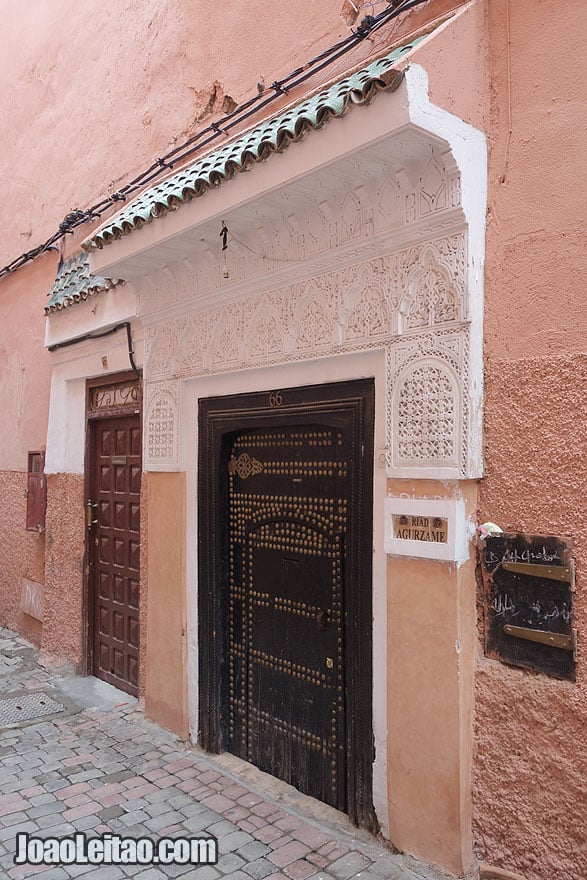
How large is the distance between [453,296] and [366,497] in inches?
37.4

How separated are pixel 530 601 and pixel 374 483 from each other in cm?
83

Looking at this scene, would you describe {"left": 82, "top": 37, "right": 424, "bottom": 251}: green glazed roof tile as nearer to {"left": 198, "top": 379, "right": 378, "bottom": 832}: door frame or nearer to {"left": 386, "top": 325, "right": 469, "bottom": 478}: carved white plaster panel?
{"left": 386, "top": 325, "right": 469, "bottom": 478}: carved white plaster panel

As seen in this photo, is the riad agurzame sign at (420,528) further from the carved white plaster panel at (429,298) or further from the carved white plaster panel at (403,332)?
the carved white plaster panel at (429,298)

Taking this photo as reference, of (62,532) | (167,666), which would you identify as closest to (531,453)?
(167,666)

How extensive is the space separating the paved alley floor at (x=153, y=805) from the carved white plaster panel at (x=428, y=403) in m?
1.60

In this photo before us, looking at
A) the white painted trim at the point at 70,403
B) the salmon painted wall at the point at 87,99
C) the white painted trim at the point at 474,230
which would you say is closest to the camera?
the white painted trim at the point at 474,230

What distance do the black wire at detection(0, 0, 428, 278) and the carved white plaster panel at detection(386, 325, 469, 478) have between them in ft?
5.05

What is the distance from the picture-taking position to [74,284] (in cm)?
547

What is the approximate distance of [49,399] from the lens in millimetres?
6090

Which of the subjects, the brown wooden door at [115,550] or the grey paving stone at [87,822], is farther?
the brown wooden door at [115,550]

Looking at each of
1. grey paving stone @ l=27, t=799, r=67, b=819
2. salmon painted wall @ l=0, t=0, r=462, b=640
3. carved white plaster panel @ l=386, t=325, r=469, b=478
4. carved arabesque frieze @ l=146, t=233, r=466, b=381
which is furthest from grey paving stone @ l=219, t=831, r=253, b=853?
salmon painted wall @ l=0, t=0, r=462, b=640

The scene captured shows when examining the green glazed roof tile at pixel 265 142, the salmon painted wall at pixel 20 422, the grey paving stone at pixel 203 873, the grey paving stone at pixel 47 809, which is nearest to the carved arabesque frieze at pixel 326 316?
the green glazed roof tile at pixel 265 142

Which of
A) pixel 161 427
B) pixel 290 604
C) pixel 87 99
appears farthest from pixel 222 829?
pixel 87 99

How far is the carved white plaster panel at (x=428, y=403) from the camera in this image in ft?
8.27
